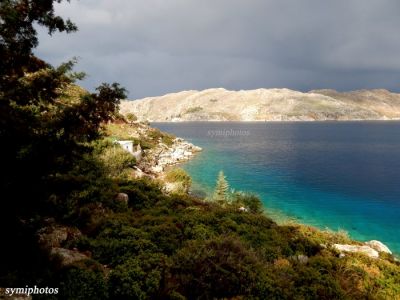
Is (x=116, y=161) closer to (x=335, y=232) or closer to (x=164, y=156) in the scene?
(x=335, y=232)

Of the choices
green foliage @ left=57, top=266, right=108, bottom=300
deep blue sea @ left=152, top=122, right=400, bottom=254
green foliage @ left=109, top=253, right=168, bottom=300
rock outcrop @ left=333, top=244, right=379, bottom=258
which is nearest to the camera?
green foliage @ left=57, top=266, right=108, bottom=300

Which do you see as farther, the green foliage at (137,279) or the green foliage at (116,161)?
the green foliage at (116,161)

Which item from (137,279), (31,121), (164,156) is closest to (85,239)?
(137,279)

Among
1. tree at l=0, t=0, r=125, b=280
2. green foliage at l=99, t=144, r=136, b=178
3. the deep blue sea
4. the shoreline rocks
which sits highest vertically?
tree at l=0, t=0, r=125, b=280

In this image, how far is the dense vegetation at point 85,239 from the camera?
878 centimetres

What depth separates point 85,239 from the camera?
13891mm

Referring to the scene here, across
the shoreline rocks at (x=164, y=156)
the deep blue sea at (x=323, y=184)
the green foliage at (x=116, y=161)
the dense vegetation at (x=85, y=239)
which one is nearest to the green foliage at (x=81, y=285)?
the dense vegetation at (x=85, y=239)

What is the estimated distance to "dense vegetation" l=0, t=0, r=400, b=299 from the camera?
8781 millimetres

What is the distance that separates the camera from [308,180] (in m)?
60.9

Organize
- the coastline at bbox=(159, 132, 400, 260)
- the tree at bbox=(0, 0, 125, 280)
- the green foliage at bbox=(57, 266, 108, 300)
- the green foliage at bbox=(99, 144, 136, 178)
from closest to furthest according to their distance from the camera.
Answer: the tree at bbox=(0, 0, 125, 280), the green foliage at bbox=(57, 266, 108, 300), the coastline at bbox=(159, 132, 400, 260), the green foliage at bbox=(99, 144, 136, 178)

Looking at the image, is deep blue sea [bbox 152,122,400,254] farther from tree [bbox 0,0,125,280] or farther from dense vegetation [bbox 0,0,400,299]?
tree [bbox 0,0,125,280]

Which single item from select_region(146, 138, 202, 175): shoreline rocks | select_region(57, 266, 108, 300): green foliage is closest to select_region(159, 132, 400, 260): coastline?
select_region(146, 138, 202, 175): shoreline rocks

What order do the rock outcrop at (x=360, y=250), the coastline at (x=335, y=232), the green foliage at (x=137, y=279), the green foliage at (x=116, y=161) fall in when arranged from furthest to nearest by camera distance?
the green foliage at (x=116, y=161), the coastline at (x=335, y=232), the rock outcrop at (x=360, y=250), the green foliage at (x=137, y=279)

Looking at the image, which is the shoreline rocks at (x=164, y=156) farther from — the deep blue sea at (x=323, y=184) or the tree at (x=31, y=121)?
Result: the tree at (x=31, y=121)
